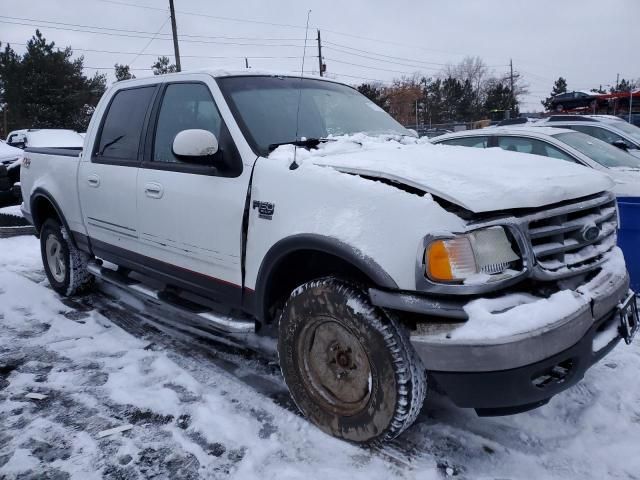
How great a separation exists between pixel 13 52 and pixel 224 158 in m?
52.0

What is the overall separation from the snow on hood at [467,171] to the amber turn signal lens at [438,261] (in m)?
0.21

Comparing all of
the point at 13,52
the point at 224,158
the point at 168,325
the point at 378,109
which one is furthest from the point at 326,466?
the point at 13,52

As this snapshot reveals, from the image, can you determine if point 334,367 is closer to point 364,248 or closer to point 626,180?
point 364,248

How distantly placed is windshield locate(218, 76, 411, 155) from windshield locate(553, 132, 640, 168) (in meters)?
3.25

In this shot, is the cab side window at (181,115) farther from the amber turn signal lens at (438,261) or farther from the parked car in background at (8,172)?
the parked car in background at (8,172)

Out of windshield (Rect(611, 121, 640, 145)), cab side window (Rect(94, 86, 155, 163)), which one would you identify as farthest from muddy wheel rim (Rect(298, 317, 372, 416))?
windshield (Rect(611, 121, 640, 145))

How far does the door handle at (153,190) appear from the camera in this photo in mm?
3571

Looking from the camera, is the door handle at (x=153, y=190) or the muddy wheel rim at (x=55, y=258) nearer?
the door handle at (x=153, y=190)

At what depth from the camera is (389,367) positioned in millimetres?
2395

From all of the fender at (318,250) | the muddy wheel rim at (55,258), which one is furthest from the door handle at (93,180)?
the fender at (318,250)

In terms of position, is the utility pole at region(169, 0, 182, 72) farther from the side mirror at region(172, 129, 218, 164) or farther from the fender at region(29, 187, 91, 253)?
the side mirror at region(172, 129, 218, 164)

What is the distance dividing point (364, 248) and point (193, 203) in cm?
138

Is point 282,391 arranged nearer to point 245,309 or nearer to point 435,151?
point 245,309

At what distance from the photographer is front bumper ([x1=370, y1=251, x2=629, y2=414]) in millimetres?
2113
